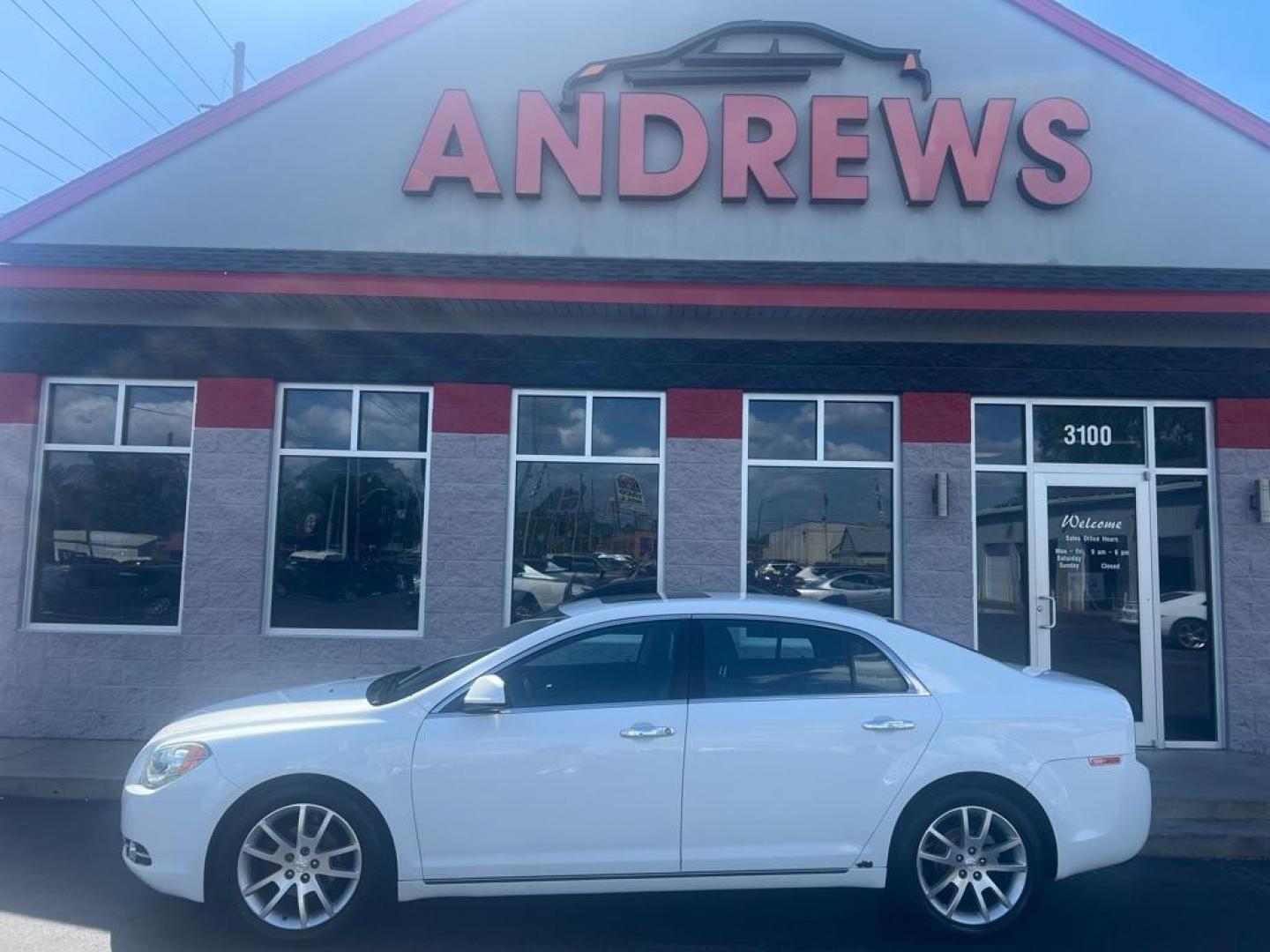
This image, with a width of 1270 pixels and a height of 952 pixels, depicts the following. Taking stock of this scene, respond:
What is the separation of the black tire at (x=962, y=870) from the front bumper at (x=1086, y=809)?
0.12 meters

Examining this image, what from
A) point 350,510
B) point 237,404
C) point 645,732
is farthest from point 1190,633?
point 237,404

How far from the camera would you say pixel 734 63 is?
10180 mm

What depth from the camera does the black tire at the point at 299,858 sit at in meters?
5.11

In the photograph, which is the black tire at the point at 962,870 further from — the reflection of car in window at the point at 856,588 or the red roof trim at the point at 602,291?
the red roof trim at the point at 602,291

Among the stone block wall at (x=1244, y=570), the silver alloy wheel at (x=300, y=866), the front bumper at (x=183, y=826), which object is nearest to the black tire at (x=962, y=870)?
the silver alloy wheel at (x=300, y=866)

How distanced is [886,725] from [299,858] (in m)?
2.79

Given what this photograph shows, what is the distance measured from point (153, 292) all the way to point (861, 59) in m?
6.47

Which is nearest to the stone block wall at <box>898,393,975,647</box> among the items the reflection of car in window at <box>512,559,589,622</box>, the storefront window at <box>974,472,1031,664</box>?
the storefront window at <box>974,472,1031,664</box>

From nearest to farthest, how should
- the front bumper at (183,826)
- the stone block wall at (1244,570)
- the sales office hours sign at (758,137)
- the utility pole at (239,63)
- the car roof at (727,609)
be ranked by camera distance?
the front bumper at (183,826)
the car roof at (727,609)
the stone block wall at (1244,570)
the sales office hours sign at (758,137)
the utility pole at (239,63)

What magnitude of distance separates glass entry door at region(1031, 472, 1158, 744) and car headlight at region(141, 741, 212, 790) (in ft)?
22.4

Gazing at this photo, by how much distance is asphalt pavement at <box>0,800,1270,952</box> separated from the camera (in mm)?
5305

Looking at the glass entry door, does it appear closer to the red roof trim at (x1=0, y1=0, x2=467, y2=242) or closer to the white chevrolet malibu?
the white chevrolet malibu

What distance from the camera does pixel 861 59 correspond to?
10.3 meters

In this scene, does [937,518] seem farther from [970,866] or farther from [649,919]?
[649,919]
